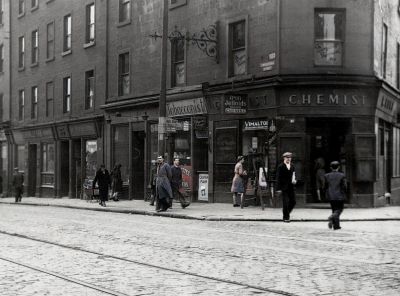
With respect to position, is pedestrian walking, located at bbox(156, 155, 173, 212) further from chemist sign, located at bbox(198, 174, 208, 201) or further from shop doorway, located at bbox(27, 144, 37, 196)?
shop doorway, located at bbox(27, 144, 37, 196)

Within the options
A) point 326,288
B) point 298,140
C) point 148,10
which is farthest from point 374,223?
point 148,10

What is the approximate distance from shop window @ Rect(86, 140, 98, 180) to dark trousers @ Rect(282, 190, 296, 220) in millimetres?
16378

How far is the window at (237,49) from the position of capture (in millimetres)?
23250

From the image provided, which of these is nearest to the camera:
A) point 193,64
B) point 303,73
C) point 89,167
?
point 303,73

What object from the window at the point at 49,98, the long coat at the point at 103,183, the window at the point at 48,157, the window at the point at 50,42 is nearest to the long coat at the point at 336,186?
the long coat at the point at 103,183

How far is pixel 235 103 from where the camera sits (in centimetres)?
2228

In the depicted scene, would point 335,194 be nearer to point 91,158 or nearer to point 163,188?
point 163,188

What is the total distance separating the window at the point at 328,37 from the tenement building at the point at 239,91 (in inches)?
1.4

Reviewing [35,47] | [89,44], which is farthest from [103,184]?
[35,47]

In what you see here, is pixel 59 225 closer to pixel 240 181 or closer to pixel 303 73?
pixel 240 181

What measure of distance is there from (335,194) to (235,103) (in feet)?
26.5

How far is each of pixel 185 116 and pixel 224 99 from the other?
11.7 ft

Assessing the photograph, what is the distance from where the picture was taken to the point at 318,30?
21.7 meters

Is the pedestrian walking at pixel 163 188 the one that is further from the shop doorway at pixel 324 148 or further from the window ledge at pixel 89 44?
the window ledge at pixel 89 44
